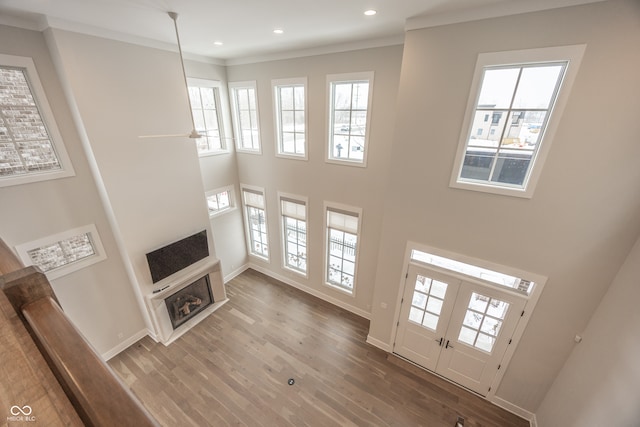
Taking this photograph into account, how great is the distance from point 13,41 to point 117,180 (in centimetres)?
193

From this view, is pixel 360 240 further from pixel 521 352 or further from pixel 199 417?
pixel 199 417

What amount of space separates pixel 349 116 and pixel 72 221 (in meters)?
4.89

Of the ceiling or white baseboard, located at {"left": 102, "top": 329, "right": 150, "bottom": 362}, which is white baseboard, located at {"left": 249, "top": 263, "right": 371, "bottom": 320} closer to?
white baseboard, located at {"left": 102, "top": 329, "right": 150, "bottom": 362}

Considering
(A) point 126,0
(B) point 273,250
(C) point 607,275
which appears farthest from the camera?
(B) point 273,250

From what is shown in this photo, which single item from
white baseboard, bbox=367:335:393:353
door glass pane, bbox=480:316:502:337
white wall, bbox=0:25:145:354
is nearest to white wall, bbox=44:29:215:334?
white wall, bbox=0:25:145:354

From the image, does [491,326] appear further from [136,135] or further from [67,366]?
[136,135]

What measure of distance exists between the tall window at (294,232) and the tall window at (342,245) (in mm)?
664

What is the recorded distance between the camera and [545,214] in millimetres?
2973

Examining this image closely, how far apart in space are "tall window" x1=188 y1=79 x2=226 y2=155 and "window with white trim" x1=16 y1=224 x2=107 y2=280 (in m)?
2.54

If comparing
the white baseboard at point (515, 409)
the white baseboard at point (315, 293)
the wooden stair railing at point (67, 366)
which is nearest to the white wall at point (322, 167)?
the white baseboard at point (315, 293)

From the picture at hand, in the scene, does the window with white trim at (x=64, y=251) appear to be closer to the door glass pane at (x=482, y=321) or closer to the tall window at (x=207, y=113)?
the tall window at (x=207, y=113)

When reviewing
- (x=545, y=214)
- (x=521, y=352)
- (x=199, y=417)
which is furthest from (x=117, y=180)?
(x=521, y=352)

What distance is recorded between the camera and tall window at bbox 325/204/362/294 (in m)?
5.13

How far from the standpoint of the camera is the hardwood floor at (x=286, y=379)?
3.75 metres
